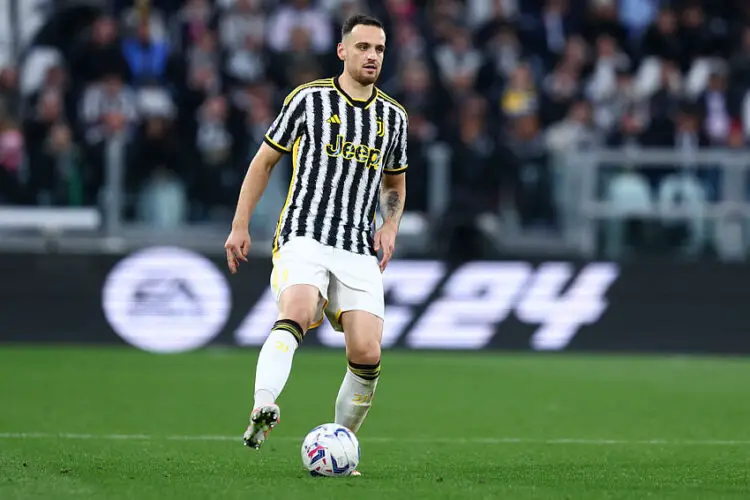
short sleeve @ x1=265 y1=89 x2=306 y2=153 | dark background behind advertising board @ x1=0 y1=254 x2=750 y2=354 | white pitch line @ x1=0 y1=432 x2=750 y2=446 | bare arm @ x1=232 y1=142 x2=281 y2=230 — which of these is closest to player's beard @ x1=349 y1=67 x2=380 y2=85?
short sleeve @ x1=265 y1=89 x2=306 y2=153

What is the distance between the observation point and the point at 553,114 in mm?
16672

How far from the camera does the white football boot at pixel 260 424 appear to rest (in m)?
6.03

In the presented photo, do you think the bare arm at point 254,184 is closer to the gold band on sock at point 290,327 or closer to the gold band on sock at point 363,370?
the gold band on sock at point 290,327

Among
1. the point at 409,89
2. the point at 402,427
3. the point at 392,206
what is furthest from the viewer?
the point at 409,89

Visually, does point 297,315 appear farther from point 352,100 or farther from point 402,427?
point 402,427

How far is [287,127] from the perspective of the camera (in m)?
7.04

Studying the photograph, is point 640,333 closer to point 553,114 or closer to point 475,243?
point 475,243

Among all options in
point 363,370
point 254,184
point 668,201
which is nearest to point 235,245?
point 254,184

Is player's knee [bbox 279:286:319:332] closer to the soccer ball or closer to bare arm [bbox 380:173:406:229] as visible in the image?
the soccer ball

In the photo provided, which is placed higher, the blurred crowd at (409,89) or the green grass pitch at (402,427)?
the blurred crowd at (409,89)

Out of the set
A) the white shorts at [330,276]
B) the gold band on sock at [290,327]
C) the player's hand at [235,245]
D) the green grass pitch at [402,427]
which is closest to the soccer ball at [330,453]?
the green grass pitch at [402,427]

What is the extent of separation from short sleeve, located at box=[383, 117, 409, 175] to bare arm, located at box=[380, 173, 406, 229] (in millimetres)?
53

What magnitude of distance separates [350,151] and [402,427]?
2636 mm

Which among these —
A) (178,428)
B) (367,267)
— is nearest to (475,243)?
(178,428)
